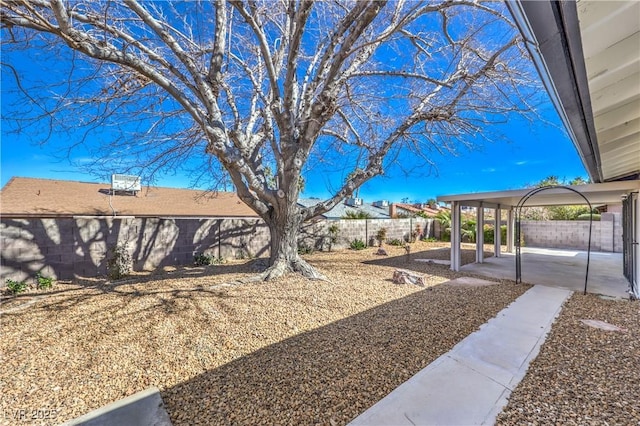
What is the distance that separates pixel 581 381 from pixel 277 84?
6248mm

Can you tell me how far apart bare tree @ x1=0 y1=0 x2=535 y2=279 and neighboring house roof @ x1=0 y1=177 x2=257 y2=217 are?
11.0 ft

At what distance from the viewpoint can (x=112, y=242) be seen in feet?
23.2

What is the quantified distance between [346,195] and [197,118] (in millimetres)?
3608

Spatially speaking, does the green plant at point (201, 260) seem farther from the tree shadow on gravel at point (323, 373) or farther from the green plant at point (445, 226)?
the green plant at point (445, 226)

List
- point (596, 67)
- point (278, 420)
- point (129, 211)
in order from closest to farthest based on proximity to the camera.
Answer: point (278, 420), point (596, 67), point (129, 211)

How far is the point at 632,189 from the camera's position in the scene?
17.1 feet

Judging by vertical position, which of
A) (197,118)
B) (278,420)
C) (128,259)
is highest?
(197,118)

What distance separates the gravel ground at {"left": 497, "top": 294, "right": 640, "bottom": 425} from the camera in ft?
6.75

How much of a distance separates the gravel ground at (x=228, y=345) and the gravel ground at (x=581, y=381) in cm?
81

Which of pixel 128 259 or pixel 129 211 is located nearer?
pixel 128 259

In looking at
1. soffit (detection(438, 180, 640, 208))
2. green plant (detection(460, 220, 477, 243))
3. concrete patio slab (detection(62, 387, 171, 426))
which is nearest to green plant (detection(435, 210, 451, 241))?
green plant (detection(460, 220, 477, 243))

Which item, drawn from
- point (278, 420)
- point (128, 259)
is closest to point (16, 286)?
point (128, 259)

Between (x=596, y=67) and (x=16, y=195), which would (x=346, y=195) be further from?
(x=16, y=195)

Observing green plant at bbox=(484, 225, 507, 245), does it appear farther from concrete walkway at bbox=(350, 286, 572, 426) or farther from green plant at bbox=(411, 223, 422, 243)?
concrete walkway at bbox=(350, 286, 572, 426)
